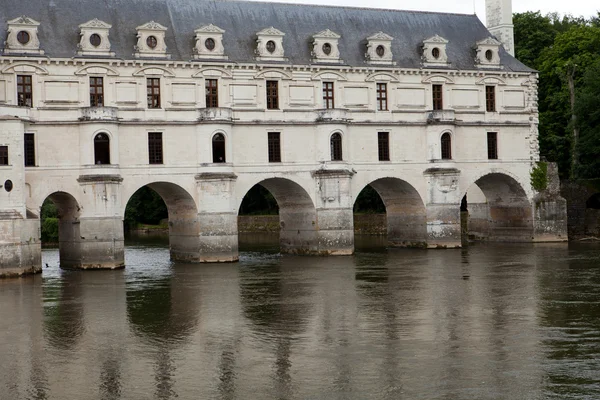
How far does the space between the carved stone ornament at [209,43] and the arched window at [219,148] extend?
3.96 m

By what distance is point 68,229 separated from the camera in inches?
1769

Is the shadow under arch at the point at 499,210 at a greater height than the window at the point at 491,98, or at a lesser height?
lesser

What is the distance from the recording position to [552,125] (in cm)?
6656

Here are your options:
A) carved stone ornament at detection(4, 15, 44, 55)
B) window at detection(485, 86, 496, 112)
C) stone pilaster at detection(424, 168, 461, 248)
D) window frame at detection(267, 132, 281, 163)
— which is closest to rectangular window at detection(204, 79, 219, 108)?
window frame at detection(267, 132, 281, 163)

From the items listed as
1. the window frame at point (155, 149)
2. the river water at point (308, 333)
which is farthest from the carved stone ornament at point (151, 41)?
the river water at point (308, 333)

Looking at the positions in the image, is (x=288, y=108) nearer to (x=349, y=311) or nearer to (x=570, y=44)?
(x=349, y=311)

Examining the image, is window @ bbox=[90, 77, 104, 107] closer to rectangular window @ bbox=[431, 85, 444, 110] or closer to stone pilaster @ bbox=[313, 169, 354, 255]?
stone pilaster @ bbox=[313, 169, 354, 255]

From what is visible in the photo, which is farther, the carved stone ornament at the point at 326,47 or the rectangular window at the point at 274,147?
the carved stone ornament at the point at 326,47

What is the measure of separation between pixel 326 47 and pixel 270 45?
10.5 ft

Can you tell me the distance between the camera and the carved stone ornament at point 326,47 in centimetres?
Answer: 4947

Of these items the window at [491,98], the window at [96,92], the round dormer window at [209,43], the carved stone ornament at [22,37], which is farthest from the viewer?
the window at [491,98]

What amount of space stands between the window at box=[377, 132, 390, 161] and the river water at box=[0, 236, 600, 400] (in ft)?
35.6

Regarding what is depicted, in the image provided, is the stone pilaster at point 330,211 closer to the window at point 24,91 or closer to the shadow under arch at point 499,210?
the shadow under arch at point 499,210

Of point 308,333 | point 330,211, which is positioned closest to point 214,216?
point 330,211
